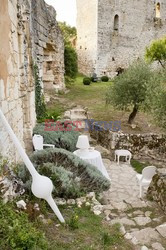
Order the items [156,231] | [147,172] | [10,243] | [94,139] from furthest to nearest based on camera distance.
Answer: [94,139] < [147,172] < [156,231] < [10,243]

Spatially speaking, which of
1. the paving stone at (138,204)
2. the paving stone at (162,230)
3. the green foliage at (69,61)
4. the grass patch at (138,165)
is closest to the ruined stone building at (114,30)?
the green foliage at (69,61)

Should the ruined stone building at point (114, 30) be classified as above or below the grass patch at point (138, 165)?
above

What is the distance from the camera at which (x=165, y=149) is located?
28.5 feet

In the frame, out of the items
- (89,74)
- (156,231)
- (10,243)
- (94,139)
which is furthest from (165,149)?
(89,74)

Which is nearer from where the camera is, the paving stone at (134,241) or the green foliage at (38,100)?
the paving stone at (134,241)

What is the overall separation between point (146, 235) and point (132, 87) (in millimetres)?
8016

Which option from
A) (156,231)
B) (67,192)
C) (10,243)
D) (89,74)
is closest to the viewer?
(10,243)

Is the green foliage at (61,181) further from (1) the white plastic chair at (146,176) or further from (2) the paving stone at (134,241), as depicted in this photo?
(1) the white plastic chair at (146,176)

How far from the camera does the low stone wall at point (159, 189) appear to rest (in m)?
4.62

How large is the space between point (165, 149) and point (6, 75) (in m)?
6.64

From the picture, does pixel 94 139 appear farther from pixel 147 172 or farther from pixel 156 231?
pixel 156 231

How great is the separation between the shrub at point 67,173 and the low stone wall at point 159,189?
3.25 feet

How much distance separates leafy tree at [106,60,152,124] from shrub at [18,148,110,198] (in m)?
6.26

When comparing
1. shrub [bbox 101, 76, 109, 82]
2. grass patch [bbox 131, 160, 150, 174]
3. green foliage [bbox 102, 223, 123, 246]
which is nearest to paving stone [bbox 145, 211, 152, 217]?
green foliage [bbox 102, 223, 123, 246]
